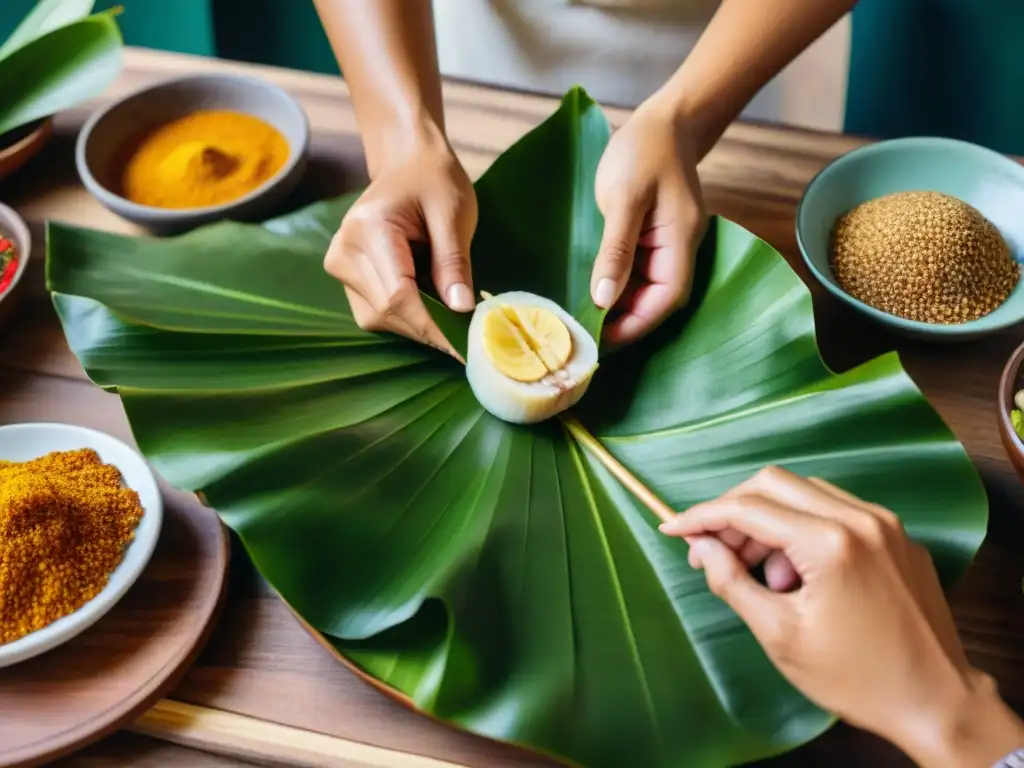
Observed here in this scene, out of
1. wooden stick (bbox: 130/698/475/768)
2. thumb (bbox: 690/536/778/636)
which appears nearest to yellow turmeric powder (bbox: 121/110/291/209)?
wooden stick (bbox: 130/698/475/768)

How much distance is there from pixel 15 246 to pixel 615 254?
2.29 ft

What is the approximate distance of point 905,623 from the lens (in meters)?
0.56

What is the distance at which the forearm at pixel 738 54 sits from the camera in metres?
1.02

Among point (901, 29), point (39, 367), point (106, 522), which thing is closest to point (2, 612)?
point (106, 522)

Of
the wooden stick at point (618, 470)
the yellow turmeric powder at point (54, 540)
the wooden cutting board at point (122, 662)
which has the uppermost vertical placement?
the yellow turmeric powder at point (54, 540)

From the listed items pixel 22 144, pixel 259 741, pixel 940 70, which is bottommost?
pixel 940 70

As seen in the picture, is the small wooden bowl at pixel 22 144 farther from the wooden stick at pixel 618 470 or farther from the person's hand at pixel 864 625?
the person's hand at pixel 864 625

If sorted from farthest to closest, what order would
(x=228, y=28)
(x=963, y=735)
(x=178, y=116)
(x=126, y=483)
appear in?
(x=228, y=28), (x=178, y=116), (x=126, y=483), (x=963, y=735)

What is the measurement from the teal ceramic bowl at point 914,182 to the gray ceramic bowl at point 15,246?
87 cm

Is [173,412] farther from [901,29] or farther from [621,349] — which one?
[901,29]

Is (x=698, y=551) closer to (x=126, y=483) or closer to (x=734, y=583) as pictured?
(x=734, y=583)

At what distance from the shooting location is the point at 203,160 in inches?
40.9

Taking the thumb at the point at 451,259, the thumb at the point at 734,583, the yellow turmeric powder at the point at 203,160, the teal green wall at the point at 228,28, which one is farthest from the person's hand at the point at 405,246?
the teal green wall at the point at 228,28

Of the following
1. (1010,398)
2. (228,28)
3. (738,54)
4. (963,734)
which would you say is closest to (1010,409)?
(1010,398)
